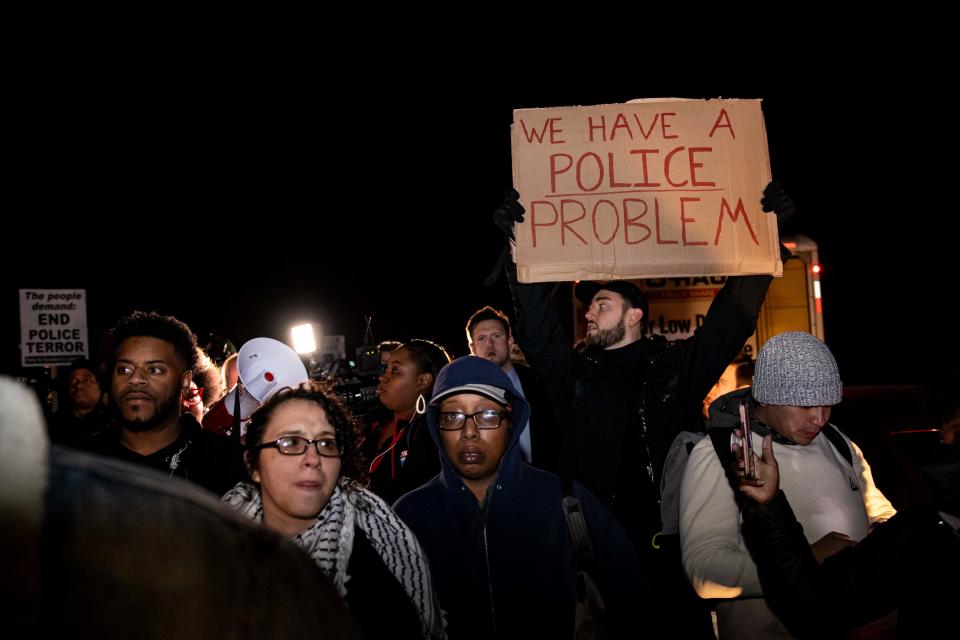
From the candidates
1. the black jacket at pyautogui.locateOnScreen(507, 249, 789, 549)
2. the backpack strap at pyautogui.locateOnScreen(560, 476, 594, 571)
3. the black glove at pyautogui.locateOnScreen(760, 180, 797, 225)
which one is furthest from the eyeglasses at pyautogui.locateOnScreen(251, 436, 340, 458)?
the black glove at pyautogui.locateOnScreen(760, 180, 797, 225)

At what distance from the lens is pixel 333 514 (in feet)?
7.97

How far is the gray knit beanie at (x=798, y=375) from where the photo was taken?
2.72m

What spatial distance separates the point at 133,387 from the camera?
3.23 m

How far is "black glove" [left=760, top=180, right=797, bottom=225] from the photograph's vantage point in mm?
3576

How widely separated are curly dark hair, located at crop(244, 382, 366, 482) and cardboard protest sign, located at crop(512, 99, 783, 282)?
4.22 ft

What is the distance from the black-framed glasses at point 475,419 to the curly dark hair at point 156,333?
131 centimetres

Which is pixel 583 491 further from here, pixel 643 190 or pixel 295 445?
pixel 643 190

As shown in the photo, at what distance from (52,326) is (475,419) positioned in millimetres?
9381

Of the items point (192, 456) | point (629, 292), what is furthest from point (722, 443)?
point (192, 456)

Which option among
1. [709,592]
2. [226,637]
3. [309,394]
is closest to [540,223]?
[309,394]

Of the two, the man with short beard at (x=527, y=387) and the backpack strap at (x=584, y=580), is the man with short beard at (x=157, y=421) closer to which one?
the backpack strap at (x=584, y=580)

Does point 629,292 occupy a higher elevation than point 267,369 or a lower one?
higher

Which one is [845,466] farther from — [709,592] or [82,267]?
[82,267]

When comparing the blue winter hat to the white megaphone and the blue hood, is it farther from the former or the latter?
the white megaphone
